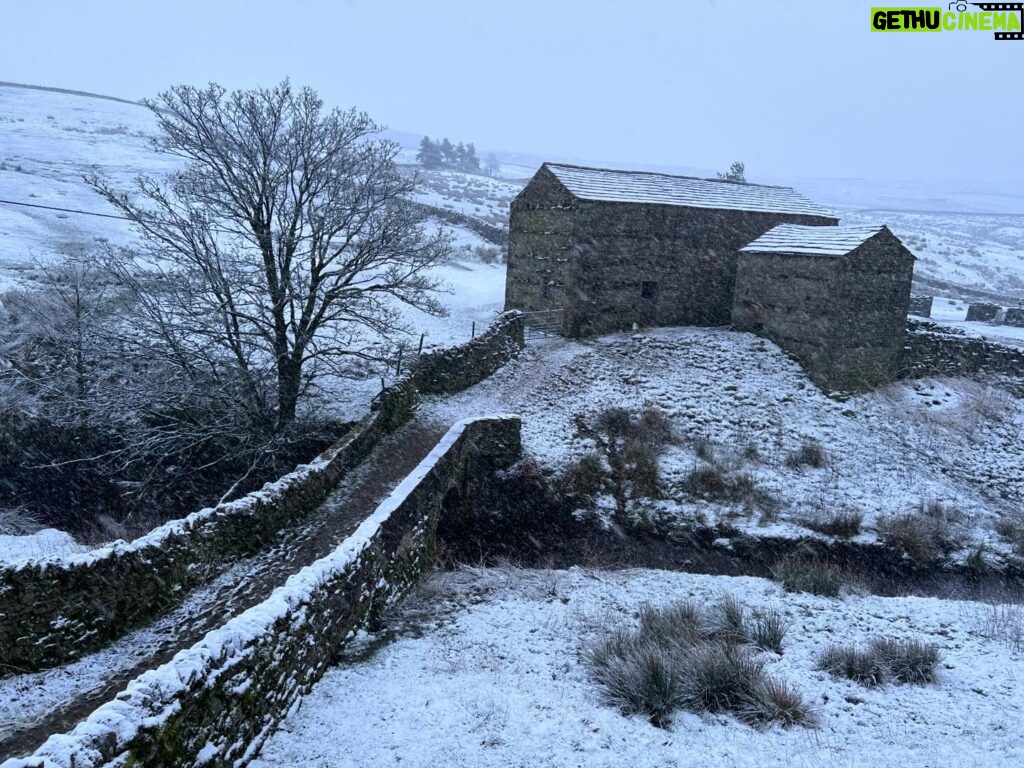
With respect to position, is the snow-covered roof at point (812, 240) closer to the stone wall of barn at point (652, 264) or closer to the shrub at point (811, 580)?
the stone wall of barn at point (652, 264)

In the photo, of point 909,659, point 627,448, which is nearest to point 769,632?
point 909,659

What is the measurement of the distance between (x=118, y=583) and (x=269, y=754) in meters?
3.18

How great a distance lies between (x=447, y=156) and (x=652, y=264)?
7621 centimetres

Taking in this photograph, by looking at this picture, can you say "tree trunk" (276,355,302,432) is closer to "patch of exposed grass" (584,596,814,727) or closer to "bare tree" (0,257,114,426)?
"bare tree" (0,257,114,426)

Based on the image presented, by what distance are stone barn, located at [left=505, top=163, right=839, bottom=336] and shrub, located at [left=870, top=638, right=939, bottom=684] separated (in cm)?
1629

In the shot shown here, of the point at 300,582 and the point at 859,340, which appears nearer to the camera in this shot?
the point at 300,582

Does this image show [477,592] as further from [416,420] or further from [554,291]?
[554,291]

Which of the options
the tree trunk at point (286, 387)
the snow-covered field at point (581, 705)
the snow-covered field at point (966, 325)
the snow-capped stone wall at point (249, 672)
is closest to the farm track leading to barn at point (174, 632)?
the snow-capped stone wall at point (249, 672)

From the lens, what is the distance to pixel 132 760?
462cm

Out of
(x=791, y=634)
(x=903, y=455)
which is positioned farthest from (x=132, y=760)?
(x=903, y=455)

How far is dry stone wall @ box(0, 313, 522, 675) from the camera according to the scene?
23.2ft

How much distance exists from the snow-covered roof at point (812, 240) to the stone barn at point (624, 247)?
57.0 inches

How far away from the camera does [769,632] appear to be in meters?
8.80

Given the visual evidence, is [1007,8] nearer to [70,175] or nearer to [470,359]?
[470,359]
